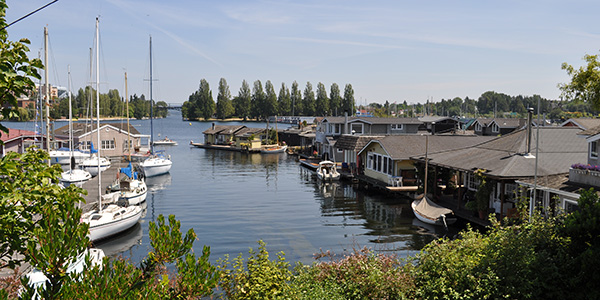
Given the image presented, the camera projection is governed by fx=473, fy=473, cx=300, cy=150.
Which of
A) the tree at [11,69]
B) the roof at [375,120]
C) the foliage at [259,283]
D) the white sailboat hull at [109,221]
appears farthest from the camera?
the roof at [375,120]

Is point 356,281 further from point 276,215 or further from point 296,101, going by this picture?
point 296,101

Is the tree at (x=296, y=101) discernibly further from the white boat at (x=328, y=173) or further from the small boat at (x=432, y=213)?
the small boat at (x=432, y=213)

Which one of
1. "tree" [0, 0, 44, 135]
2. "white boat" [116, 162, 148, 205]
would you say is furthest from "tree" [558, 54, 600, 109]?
"white boat" [116, 162, 148, 205]

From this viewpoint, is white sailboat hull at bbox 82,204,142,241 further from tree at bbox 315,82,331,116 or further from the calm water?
tree at bbox 315,82,331,116

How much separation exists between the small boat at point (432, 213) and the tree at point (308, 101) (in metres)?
164

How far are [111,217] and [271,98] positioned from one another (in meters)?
170

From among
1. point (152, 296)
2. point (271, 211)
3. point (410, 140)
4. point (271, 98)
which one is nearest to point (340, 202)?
point (271, 211)

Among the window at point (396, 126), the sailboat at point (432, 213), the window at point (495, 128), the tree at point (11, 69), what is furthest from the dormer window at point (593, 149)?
the window at point (495, 128)

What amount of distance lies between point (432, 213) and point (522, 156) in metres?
6.28

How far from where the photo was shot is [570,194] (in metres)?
21.1

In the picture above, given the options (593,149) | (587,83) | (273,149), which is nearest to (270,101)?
(273,149)

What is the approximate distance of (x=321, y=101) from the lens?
630 feet

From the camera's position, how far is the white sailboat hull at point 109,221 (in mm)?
25969

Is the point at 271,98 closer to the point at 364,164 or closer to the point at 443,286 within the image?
the point at 364,164
